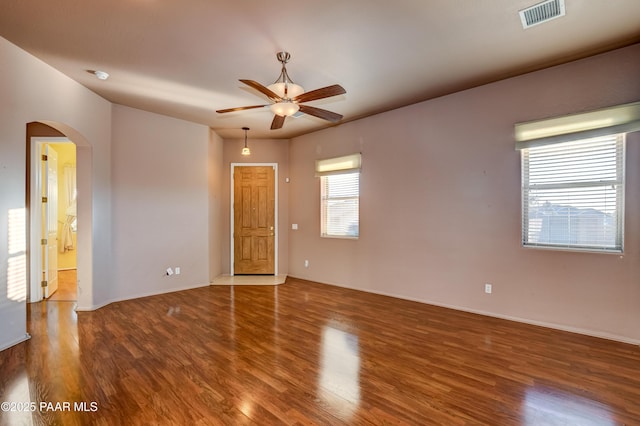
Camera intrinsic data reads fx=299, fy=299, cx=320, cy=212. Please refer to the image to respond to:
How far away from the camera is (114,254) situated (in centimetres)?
440

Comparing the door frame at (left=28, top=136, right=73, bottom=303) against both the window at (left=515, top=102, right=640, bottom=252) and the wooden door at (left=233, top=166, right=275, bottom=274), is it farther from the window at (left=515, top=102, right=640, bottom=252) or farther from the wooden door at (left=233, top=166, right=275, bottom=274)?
the window at (left=515, top=102, right=640, bottom=252)

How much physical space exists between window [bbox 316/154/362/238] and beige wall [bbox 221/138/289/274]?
3.11ft

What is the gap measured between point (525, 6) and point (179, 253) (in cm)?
541

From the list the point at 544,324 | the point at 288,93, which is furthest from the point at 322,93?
the point at 544,324

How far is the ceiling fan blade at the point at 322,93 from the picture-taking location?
264cm

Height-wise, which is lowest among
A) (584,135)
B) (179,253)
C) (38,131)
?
(179,253)

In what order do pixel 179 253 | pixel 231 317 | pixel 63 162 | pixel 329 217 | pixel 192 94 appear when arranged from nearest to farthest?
pixel 231 317 < pixel 192 94 < pixel 179 253 < pixel 329 217 < pixel 63 162

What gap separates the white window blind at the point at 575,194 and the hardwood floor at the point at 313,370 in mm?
1033

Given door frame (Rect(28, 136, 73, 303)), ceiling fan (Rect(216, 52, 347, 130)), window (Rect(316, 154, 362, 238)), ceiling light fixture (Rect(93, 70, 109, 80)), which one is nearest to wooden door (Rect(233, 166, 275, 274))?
window (Rect(316, 154, 362, 238))

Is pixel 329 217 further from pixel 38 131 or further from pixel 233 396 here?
pixel 38 131

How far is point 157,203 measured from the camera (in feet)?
16.0

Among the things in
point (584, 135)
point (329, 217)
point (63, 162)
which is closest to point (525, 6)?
point (584, 135)

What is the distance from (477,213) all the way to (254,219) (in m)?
4.16

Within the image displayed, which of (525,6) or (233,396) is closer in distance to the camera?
(233,396)
